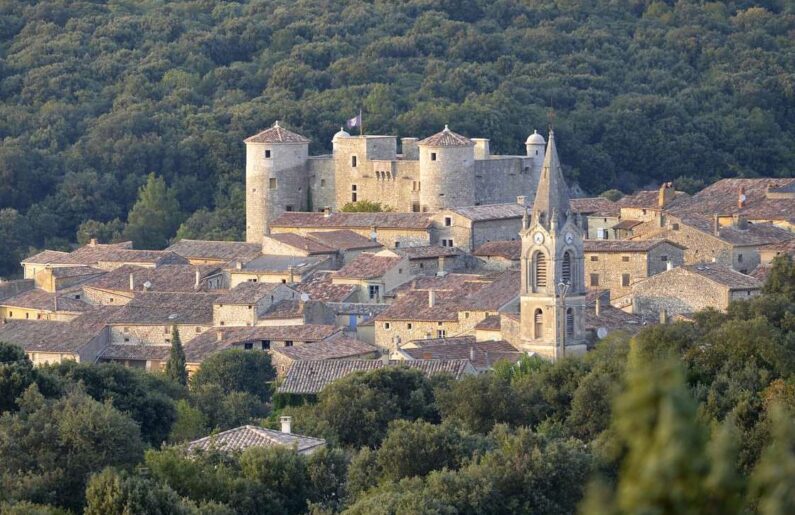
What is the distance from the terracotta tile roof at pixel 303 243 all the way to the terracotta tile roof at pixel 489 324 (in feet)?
24.0

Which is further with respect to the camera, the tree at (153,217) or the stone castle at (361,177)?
the tree at (153,217)

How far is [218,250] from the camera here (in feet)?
163

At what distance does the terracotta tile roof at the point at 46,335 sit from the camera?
4109 cm

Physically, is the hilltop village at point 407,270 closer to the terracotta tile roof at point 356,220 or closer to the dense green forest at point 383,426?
the terracotta tile roof at point 356,220

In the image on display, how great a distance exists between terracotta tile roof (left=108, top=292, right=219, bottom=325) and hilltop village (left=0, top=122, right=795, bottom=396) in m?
0.05

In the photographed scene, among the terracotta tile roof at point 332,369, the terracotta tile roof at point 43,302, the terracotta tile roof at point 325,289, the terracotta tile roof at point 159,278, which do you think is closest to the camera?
the terracotta tile roof at point 332,369

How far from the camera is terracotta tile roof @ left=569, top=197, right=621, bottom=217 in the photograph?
51938mm

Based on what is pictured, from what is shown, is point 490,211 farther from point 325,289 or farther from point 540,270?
point 540,270

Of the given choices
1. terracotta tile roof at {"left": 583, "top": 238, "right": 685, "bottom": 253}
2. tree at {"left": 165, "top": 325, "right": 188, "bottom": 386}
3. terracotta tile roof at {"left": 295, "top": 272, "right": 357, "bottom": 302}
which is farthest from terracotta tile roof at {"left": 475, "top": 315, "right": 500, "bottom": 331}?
tree at {"left": 165, "top": 325, "right": 188, "bottom": 386}

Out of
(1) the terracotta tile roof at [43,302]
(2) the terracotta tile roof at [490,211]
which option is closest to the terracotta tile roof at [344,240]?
(2) the terracotta tile roof at [490,211]

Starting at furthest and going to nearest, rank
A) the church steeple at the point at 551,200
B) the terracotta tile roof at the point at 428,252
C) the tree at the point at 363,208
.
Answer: the tree at the point at 363,208 < the terracotta tile roof at the point at 428,252 < the church steeple at the point at 551,200

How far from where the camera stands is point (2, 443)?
23.9 metres

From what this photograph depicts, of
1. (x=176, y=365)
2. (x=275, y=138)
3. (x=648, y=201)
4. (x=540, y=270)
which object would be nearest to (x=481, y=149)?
(x=648, y=201)

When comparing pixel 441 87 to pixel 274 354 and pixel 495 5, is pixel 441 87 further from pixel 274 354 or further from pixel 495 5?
pixel 274 354
